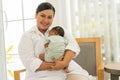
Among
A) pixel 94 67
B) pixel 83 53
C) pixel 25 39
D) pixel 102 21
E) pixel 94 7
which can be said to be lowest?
pixel 94 67

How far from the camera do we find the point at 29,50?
175cm

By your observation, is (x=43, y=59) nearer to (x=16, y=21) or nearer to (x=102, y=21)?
(x=102, y=21)

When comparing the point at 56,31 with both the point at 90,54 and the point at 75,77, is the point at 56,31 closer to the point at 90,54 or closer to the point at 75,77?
the point at 75,77

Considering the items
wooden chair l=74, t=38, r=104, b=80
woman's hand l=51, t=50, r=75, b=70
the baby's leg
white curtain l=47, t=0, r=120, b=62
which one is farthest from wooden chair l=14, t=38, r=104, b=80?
woman's hand l=51, t=50, r=75, b=70

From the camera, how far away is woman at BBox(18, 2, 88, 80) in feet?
5.65

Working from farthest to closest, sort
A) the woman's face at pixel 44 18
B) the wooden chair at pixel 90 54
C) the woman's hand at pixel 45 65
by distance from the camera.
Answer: the wooden chair at pixel 90 54 → the woman's face at pixel 44 18 → the woman's hand at pixel 45 65

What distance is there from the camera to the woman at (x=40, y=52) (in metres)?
1.72

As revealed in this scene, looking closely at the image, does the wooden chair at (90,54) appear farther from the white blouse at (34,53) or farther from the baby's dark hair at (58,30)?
the baby's dark hair at (58,30)

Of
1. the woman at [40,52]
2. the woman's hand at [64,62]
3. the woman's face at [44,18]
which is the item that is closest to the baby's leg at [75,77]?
the woman at [40,52]

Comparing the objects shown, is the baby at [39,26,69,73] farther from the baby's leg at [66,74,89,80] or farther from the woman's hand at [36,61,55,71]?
the baby's leg at [66,74,89,80]

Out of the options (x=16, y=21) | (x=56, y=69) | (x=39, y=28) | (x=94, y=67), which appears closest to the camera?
(x=56, y=69)

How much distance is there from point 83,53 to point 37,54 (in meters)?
0.79

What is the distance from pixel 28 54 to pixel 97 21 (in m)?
1.09

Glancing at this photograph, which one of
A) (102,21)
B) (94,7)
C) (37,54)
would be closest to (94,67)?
(102,21)
